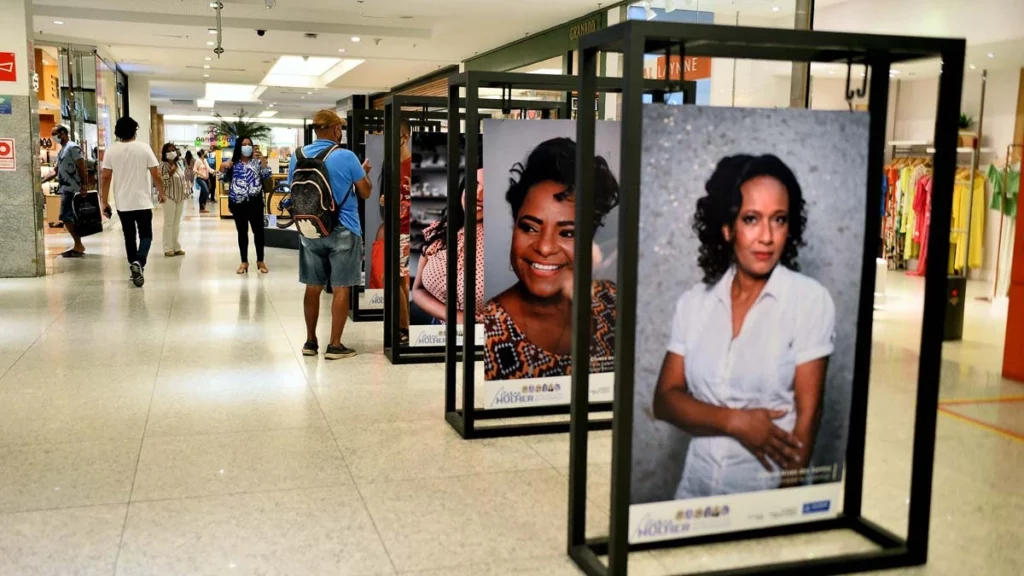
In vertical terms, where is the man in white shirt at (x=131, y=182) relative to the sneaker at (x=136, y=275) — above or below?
above

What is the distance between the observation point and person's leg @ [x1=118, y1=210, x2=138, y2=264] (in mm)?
9016

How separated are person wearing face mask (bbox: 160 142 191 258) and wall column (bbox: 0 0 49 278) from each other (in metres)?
2.18

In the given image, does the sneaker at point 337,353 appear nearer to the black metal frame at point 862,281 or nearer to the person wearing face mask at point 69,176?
the black metal frame at point 862,281

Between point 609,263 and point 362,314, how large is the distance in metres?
3.67

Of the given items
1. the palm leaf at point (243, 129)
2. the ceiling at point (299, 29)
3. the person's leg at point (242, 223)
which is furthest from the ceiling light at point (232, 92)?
the person's leg at point (242, 223)

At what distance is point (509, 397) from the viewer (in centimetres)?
427

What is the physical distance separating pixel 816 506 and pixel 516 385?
5.70ft

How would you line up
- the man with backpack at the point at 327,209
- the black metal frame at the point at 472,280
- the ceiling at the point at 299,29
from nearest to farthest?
the black metal frame at the point at 472,280 < the man with backpack at the point at 327,209 < the ceiling at the point at 299,29

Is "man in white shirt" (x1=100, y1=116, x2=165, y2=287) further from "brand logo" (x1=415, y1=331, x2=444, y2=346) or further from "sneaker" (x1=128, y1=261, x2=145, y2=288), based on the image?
"brand logo" (x1=415, y1=331, x2=444, y2=346)

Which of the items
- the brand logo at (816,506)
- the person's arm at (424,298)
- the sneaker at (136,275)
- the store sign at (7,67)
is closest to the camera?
the brand logo at (816,506)

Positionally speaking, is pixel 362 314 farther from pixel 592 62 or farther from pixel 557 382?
pixel 592 62

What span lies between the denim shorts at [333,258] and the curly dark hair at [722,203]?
3375mm

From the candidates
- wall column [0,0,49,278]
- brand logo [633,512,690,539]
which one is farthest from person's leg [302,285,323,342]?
wall column [0,0,49,278]

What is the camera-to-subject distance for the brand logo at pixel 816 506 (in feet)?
9.14
